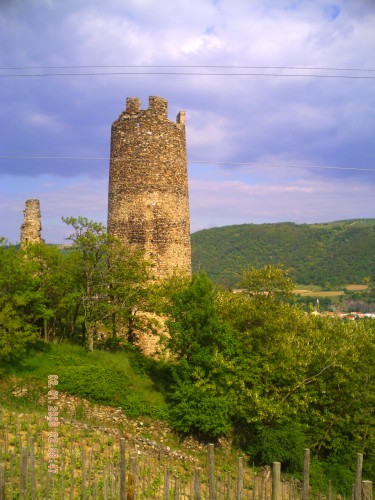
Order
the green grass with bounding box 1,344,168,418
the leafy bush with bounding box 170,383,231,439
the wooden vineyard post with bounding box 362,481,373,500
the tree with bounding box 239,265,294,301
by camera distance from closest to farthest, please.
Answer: the wooden vineyard post with bounding box 362,481,373,500
the leafy bush with bounding box 170,383,231,439
the green grass with bounding box 1,344,168,418
the tree with bounding box 239,265,294,301

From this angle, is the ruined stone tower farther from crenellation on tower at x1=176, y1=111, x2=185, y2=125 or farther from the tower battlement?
crenellation on tower at x1=176, y1=111, x2=185, y2=125

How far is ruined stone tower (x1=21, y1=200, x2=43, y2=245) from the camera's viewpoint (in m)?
22.5

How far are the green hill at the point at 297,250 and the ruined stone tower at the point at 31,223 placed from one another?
75.0 meters

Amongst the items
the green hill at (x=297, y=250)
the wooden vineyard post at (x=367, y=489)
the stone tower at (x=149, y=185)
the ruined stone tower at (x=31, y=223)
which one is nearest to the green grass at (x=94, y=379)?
the stone tower at (x=149, y=185)

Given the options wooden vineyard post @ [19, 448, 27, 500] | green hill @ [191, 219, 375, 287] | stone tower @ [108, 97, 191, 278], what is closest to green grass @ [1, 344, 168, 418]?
stone tower @ [108, 97, 191, 278]

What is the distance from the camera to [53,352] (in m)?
19.7

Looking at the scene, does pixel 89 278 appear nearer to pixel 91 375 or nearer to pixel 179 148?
pixel 91 375

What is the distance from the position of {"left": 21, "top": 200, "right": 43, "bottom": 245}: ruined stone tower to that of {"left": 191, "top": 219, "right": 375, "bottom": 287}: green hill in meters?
75.0

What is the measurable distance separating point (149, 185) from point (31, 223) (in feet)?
19.1

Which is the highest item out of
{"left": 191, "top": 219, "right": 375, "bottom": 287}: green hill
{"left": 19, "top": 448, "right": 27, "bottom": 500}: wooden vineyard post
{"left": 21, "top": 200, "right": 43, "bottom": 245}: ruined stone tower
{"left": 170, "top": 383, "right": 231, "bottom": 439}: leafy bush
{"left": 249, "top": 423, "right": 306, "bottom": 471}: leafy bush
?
{"left": 191, "top": 219, "right": 375, "bottom": 287}: green hill

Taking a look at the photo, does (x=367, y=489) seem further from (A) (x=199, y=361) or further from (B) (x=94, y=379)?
(B) (x=94, y=379)

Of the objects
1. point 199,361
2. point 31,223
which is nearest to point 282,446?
point 199,361

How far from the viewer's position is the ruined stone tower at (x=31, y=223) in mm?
22484

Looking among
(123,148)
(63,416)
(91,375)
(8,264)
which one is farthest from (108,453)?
(123,148)
